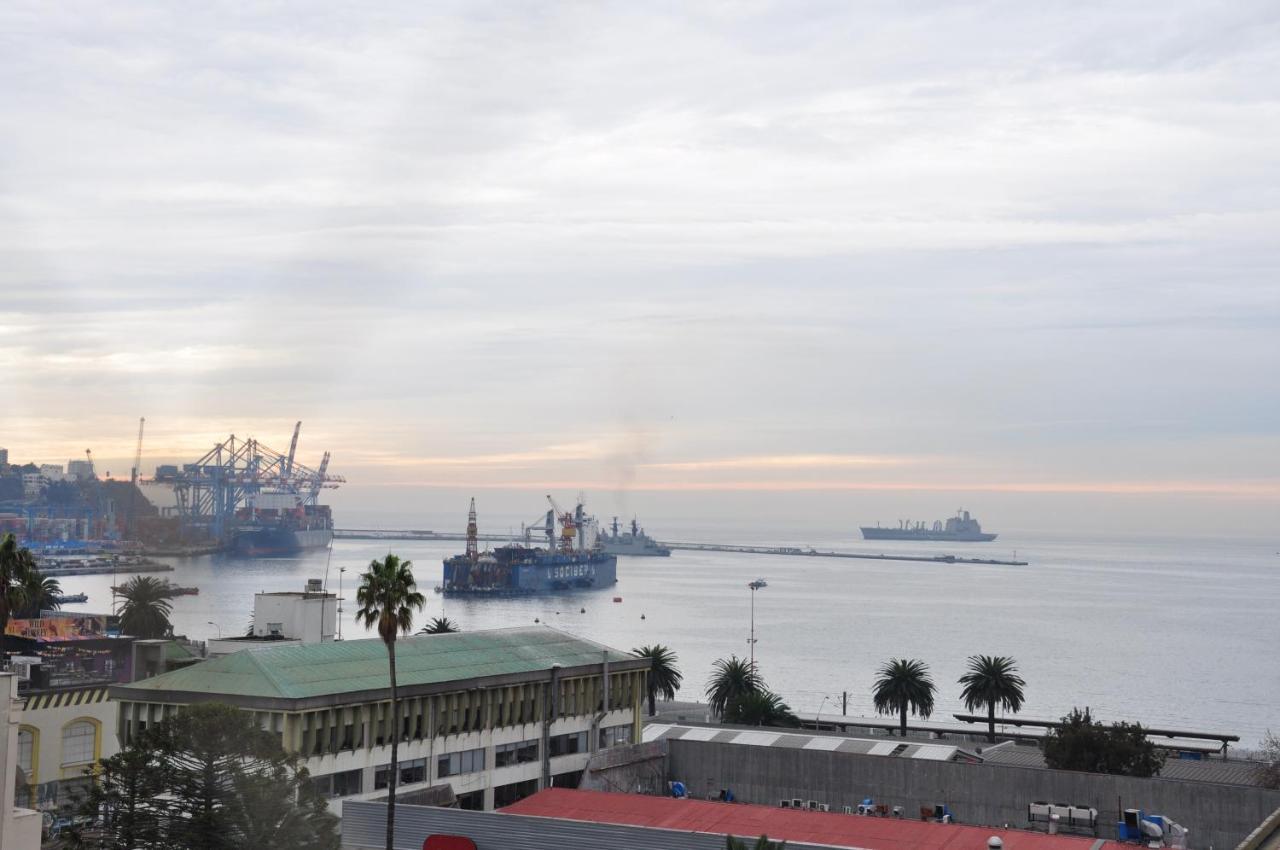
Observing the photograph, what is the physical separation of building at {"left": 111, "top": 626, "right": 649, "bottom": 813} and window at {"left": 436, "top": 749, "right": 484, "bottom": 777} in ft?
0.13

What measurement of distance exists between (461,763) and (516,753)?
2.81 metres

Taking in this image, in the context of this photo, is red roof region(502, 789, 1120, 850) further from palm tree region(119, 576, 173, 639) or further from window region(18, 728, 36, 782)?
palm tree region(119, 576, 173, 639)

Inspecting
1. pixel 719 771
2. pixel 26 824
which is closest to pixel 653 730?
pixel 719 771

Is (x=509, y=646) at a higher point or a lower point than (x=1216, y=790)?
higher

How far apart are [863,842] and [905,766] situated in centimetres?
1155

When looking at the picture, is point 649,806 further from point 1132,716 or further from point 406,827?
point 1132,716

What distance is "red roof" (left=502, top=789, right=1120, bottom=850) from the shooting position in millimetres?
33062

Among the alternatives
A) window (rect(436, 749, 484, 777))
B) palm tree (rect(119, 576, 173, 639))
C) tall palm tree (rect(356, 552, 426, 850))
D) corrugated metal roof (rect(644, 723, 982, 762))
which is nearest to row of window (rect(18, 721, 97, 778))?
window (rect(436, 749, 484, 777))

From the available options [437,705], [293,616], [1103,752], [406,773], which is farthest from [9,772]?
[1103,752]

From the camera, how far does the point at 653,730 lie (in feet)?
198

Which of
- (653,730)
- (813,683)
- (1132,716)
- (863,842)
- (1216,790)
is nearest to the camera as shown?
(863,842)

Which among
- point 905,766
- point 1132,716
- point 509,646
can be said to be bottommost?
point 1132,716

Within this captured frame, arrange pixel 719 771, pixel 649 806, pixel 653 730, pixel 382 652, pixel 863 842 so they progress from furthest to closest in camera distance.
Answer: pixel 653 730
pixel 719 771
pixel 382 652
pixel 649 806
pixel 863 842

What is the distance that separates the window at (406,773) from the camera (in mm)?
41562
